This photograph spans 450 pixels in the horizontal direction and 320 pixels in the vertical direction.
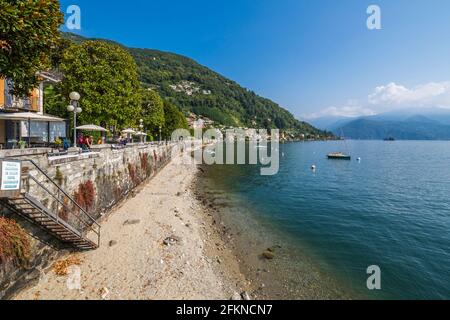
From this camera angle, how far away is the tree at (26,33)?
8141mm

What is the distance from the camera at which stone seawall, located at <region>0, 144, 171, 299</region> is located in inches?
351

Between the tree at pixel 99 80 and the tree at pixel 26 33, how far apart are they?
49.3ft

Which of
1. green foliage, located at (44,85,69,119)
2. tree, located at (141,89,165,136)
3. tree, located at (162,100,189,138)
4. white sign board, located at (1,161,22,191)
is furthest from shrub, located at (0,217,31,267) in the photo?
tree, located at (162,100,189,138)

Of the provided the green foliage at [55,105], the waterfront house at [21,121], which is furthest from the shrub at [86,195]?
the green foliage at [55,105]

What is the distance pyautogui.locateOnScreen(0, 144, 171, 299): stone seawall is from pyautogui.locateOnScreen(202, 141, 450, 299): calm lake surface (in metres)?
9.88

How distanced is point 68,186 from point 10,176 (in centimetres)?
557

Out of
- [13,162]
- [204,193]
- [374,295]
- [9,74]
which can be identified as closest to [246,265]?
[374,295]

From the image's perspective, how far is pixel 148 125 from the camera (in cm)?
5275

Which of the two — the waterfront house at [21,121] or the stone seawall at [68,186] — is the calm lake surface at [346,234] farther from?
the waterfront house at [21,121]

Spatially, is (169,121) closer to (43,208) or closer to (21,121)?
(21,121)

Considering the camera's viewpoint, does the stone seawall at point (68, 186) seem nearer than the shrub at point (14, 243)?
No

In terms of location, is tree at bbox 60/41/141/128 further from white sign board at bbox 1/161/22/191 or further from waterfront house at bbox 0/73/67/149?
white sign board at bbox 1/161/22/191

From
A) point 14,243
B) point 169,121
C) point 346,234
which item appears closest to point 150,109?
point 169,121
